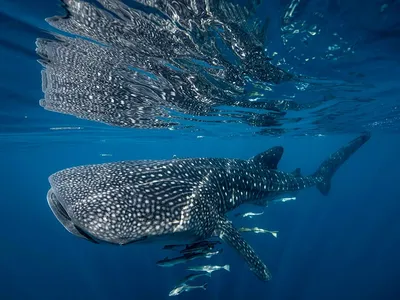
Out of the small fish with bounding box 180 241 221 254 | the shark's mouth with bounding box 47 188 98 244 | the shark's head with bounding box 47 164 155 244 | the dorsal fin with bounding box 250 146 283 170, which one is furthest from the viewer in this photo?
the dorsal fin with bounding box 250 146 283 170

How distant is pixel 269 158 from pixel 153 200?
17.3ft

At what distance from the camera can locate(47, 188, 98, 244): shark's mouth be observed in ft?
11.4

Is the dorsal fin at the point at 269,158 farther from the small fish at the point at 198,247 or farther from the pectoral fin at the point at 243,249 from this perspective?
the small fish at the point at 198,247

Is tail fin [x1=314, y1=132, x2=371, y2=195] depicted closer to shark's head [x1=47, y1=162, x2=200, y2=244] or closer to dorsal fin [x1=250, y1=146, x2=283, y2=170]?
dorsal fin [x1=250, y1=146, x2=283, y2=170]

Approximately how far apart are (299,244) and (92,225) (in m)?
31.0

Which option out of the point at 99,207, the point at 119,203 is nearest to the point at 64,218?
the point at 99,207

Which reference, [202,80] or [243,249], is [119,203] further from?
[202,80]

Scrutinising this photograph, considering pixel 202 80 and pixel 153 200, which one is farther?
pixel 202 80

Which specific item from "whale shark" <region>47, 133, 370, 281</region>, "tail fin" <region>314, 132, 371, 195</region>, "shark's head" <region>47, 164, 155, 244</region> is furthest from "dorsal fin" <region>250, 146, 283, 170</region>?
"shark's head" <region>47, 164, 155, 244</region>

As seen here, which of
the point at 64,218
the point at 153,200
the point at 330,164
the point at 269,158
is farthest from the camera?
the point at 330,164

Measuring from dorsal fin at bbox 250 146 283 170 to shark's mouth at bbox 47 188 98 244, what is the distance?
228 inches

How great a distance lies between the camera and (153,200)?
13.7ft

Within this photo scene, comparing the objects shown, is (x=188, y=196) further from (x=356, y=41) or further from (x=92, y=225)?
(x=356, y=41)

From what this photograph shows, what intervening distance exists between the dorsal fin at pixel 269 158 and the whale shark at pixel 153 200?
1.29m
